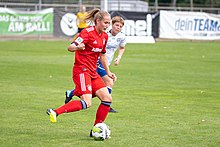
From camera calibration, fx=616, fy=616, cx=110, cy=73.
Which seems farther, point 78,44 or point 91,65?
point 91,65

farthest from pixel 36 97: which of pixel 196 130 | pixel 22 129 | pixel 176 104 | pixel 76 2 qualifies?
pixel 76 2

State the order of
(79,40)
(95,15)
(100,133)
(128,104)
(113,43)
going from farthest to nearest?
(128,104) → (113,43) → (95,15) → (79,40) → (100,133)

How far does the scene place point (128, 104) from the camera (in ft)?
42.2

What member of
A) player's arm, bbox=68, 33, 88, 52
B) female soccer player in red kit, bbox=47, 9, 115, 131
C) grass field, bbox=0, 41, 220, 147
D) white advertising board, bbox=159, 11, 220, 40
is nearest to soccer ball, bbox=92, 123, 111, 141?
grass field, bbox=0, 41, 220, 147

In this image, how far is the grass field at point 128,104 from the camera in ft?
29.6

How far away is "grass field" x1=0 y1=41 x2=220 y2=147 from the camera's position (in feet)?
29.6

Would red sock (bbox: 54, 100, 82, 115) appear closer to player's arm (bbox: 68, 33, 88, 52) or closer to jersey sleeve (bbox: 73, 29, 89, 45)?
player's arm (bbox: 68, 33, 88, 52)

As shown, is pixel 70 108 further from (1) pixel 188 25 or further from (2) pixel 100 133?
(1) pixel 188 25

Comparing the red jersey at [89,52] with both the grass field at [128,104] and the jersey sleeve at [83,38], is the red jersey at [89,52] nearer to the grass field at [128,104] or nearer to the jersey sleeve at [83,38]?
the jersey sleeve at [83,38]

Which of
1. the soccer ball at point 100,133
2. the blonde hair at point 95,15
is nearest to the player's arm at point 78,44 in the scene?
the blonde hair at point 95,15

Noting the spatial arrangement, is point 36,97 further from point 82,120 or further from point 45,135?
point 45,135

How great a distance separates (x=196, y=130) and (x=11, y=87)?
6627 mm

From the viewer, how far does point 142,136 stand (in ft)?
30.2

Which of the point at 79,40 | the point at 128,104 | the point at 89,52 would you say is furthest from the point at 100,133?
the point at 128,104
